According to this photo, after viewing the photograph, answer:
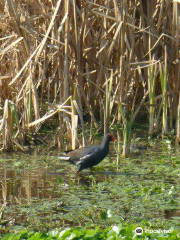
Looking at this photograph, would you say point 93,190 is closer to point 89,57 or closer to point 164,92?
point 164,92

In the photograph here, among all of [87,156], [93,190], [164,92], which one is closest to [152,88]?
[164,92]

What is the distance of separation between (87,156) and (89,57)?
187 centimetres

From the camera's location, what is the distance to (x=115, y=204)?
6.20m

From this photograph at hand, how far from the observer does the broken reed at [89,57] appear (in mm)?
8273

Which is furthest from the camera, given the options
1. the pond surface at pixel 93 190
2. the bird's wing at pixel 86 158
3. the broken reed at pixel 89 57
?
the broken reed at pixel 89 57

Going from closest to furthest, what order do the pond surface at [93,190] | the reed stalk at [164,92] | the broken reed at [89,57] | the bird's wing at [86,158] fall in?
the pond surface at [93,190] → the bird's wing at [86,158] → the broken reed at [89,57] → the reed stalk at [164,92]

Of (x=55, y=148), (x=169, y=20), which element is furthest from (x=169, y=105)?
(x=55, y=148)

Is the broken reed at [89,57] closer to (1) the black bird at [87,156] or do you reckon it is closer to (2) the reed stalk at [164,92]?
(2) the reed stalk at [164,92]

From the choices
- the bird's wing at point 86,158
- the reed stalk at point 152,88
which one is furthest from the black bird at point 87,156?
the reed stalk at point 152,88

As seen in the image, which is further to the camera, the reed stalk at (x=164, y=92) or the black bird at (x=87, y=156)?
the reed stalk at (x=164, y=92)

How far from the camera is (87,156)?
765 cm

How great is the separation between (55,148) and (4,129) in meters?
0.90

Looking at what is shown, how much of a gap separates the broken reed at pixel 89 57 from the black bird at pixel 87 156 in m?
0.39

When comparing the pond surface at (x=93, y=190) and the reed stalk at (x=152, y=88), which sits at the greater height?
the reed stalk at (x=152, y=88)
